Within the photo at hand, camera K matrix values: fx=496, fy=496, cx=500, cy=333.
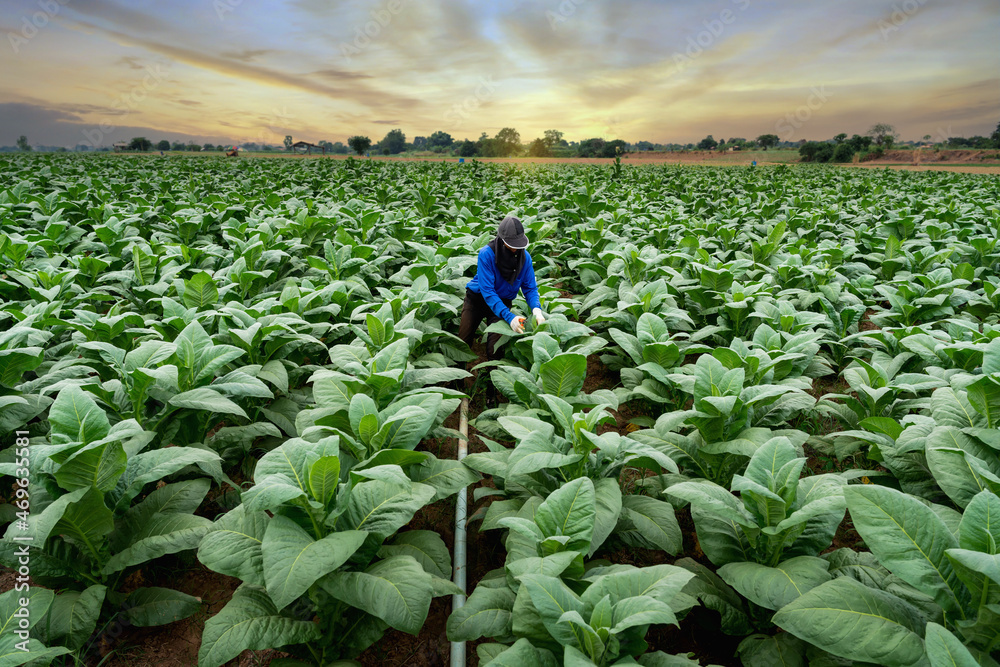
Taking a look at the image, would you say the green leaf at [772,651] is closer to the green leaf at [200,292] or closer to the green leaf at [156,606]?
the green leaf at [156,606]

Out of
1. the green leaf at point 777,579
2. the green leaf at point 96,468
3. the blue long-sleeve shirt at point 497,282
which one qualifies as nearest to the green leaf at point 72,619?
the green leaf at point 96,468

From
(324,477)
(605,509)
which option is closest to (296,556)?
(324,477)

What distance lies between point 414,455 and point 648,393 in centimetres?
182

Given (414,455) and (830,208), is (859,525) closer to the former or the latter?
(414,455)

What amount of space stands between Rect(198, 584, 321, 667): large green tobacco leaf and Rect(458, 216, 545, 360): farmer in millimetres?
2839

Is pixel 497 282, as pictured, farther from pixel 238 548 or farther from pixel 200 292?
pixel 238 548

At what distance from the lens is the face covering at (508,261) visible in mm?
4707

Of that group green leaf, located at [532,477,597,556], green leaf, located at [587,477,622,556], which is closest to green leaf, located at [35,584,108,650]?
green leaf, located at [532,477,597,556]

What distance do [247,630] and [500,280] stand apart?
3.56 m

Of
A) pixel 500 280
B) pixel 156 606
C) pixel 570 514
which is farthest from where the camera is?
pixel 500 280

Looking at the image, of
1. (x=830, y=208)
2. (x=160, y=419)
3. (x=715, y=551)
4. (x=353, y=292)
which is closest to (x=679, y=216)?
(x=830, y=208)

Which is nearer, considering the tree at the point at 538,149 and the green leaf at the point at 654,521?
the green leaf at the point at 654,521

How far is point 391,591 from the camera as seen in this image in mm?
1831

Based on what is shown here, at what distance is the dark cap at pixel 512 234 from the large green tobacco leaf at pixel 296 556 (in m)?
3.16
